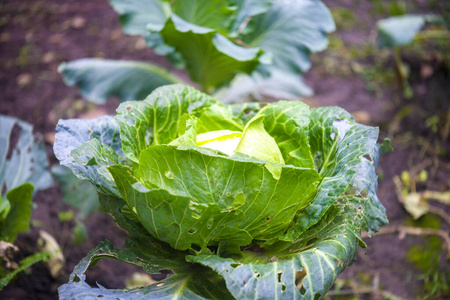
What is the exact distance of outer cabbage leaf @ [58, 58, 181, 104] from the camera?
9.35 ft

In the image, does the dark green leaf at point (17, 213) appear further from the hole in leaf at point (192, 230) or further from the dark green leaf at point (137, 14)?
the dark green leaf at point (137, 14)

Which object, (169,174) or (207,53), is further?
(207,53)

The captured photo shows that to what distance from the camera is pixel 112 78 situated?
114 inches

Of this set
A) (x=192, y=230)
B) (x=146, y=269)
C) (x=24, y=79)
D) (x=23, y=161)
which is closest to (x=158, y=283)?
(x=146, y=269)

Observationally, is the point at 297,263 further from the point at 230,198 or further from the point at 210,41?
the point at 210,41

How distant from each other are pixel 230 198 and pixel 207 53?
4.65ft

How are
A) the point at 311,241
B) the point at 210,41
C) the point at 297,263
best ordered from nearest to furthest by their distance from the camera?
the point at 297,263, the point at 311,241, the point at 210,41

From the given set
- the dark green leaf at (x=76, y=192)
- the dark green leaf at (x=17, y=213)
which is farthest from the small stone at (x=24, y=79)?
the dark green leaf at (x=17, y=213)

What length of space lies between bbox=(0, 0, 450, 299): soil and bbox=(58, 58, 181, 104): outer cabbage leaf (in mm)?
689

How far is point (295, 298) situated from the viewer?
1285 millimetres

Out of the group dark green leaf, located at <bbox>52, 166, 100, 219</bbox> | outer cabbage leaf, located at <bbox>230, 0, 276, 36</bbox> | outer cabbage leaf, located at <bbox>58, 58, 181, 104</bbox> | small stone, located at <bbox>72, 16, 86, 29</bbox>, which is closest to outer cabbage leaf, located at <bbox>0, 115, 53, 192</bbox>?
dark green leaf, located at <bbox>52, 166, 100, 219</bbox>

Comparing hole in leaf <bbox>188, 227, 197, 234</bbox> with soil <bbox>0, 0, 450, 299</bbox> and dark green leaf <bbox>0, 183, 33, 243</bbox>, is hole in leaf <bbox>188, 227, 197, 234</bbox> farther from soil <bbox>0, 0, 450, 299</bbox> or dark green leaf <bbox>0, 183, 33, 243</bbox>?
soil <bbox>0, 0, 450, 299</bbox>

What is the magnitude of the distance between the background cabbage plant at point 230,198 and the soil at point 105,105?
3.00 feet

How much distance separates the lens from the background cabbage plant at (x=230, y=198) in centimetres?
133
